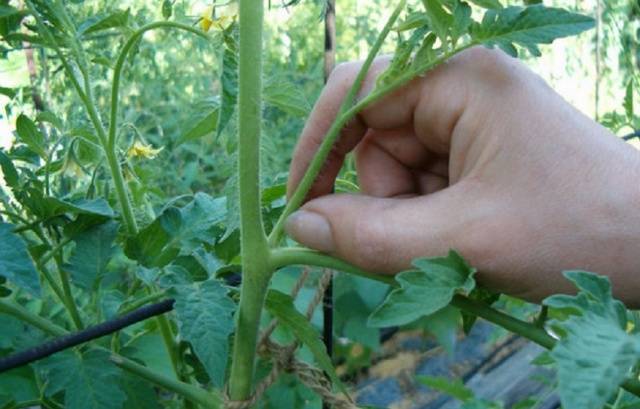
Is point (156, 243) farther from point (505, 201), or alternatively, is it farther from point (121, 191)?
point (505, 201)

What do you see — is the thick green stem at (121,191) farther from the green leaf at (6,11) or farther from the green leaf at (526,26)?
the green leaf at (526,26)

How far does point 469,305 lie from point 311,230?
16 centimetres

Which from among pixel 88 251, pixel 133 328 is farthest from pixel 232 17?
pixel 133 328

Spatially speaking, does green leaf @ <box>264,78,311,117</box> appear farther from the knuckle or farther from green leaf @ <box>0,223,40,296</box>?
green leaf @ <box>0,223,40,296</box>

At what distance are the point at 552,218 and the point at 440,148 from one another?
0.22m

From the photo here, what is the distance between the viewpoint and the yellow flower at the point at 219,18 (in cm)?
91

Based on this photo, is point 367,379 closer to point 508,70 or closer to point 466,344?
point 466,344

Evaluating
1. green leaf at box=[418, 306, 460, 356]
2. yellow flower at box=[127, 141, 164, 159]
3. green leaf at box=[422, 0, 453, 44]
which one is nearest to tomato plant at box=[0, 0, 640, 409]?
green leaf at box=[422, 0, 453, 44]

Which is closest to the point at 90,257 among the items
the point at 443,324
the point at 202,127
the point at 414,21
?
the point at 202,127

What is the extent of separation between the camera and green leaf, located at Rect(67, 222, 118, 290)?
2.88ft

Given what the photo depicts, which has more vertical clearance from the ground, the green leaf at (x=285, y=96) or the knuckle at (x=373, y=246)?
the green leaf at (x=285, y=96)

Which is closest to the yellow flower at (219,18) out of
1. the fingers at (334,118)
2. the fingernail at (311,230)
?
the fingers at (334,118)

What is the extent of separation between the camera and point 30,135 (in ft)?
3.39

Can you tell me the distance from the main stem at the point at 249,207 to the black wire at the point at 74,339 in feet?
0.25
